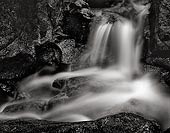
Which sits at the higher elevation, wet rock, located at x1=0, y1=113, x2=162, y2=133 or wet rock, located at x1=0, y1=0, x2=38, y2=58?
wet rock, located at x1=0, y1=0, x2=38, y2=58

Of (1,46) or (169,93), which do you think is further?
(1,46)

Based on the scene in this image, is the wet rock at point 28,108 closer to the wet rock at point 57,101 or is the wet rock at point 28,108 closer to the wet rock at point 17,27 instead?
the wet rock at point 57,101

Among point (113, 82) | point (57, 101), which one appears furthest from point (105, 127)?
point (113, 82)

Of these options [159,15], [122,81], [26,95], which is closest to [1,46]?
[26,95]

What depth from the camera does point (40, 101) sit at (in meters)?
8.47

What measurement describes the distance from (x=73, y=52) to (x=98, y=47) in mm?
1063

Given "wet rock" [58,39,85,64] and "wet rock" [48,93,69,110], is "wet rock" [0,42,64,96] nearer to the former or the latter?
"wet rock" [58,39,85,64]

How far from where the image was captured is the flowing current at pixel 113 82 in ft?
24.2

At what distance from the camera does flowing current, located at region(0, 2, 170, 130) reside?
7.38 metres

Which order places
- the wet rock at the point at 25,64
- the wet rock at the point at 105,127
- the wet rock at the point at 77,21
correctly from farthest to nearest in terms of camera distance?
the wet rock at the point at 77,21, the wet rock at the point at 25,64, the wet rock at the point at 105,127

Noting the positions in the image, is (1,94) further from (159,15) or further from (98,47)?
(159,15)

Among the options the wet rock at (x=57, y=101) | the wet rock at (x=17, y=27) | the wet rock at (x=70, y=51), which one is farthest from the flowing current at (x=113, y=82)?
the wet rock at (x=17, y=27)

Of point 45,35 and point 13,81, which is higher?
point 45,35

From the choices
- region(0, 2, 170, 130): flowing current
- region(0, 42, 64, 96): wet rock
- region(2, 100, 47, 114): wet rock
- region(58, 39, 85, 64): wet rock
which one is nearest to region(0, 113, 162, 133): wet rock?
region(0, 2, 170, 130): flowing current
